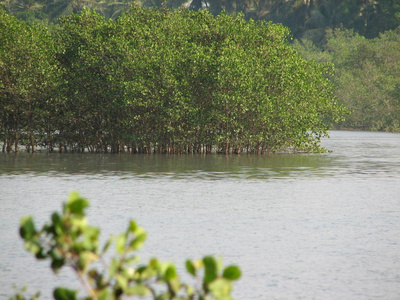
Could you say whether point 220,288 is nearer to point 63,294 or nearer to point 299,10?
point 63,294

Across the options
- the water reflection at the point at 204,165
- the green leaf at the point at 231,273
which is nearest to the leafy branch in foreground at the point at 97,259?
the green leaf at the point at 231,273

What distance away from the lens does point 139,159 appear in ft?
115

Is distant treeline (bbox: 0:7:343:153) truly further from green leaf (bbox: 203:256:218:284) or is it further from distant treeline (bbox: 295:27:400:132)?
distant treeline (bbox: 295:27:400:132)

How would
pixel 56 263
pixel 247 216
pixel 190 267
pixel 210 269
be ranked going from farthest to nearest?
pixel 247 216, pixel 56 263, pixel 190 267, pixel 210 269

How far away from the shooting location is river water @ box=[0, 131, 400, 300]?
10.1m

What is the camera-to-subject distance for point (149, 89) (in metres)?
37.1

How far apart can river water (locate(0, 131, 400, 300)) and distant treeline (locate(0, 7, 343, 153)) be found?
5.29 m

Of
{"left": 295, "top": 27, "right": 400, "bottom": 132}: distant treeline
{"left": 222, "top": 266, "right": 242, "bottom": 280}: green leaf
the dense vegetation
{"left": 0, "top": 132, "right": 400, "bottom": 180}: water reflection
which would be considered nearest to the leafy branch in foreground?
{"left": 222, "top": 266, "right": 242, "bottom": 280}: green leaf

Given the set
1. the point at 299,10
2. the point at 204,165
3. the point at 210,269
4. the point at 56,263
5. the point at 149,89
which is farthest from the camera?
the point at 299,10

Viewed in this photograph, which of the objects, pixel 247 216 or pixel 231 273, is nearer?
pixel 231 273

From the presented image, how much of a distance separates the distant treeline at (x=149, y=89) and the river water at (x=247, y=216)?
5.29 m

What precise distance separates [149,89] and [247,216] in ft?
72.3

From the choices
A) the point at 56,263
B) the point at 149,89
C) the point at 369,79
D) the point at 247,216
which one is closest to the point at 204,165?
the point at 149,89

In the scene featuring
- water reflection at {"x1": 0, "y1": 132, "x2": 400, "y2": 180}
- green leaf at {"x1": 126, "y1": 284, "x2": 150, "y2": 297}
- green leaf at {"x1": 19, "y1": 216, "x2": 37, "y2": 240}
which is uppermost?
green leaf at {"x1": 19, "y1": 216, "x2": 37, "y2": 240}
